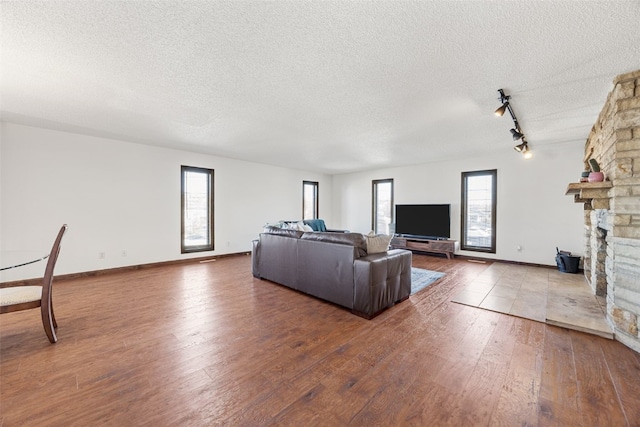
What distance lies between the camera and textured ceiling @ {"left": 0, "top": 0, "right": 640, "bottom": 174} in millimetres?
1701

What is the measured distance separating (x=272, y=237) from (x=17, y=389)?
2.90m

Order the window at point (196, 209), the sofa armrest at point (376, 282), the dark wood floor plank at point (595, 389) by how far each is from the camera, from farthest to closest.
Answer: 1. the window at point (196, 209)
2. the sofa armrest at point (376, 282)
3. the dark wood floor plank at point (595, 389)

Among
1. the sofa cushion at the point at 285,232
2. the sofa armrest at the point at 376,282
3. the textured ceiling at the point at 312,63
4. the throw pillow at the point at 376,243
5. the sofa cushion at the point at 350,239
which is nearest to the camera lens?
the textured ceiling at the point at 312,63

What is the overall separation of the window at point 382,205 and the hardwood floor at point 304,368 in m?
4.80

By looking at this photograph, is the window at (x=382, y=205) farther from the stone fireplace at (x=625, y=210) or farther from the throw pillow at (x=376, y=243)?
the stone fireplace at (x=625, y=210)

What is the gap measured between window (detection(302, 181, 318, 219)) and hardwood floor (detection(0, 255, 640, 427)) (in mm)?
5492

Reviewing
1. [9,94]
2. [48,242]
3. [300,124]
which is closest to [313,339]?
[300,124]

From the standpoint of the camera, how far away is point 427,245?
255 inches

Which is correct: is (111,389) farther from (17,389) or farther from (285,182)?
(285,182)

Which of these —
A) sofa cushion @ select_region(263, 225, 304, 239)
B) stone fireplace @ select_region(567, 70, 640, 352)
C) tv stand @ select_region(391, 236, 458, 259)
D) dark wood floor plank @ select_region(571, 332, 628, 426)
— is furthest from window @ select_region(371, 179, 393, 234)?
dark wood floor plank @ select_region(571, 332, 628, 426)

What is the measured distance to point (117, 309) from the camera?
309cm

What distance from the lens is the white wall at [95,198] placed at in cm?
400

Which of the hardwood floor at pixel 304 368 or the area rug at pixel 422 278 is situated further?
the area rug at pixel 422 278

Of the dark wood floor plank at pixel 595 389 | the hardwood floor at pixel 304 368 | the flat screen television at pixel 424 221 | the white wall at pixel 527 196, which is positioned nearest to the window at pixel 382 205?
the flat screen television at pixel 424 221
